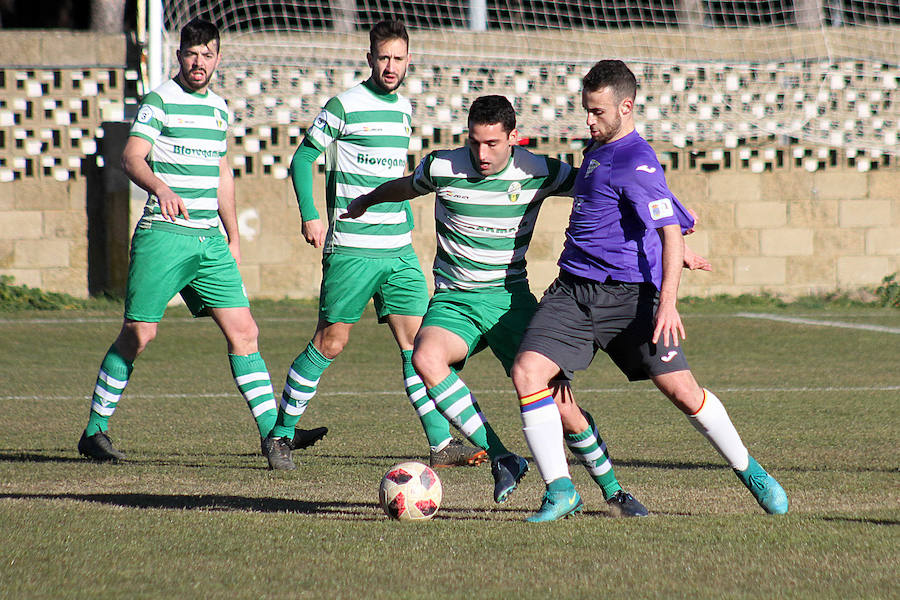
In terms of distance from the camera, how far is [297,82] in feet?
49.5

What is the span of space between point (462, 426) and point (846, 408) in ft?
11.5

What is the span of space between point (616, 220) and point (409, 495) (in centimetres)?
123

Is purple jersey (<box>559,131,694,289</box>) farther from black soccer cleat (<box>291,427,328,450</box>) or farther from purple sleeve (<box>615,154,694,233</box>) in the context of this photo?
black soccer cleat (<box>291,427,328,450</box>)

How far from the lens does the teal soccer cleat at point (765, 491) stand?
4703mm

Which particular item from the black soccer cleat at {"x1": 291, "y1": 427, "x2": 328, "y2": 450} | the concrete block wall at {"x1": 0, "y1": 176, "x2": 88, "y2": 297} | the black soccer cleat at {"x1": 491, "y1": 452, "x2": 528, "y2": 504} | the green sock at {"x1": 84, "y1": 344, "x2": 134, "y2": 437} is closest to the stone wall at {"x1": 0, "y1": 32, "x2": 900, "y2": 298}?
the concrete block wall at {"x1": 0, "y1": 176, "x2": 88, "y2": 297}

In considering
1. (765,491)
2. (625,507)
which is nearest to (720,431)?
(765,491)

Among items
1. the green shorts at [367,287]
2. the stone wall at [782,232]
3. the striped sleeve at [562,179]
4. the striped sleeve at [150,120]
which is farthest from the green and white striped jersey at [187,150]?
the stone wall at [782,232]

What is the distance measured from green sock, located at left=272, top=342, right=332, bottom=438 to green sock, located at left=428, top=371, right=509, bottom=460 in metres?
1.18

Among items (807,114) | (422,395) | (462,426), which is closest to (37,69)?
(807,114)

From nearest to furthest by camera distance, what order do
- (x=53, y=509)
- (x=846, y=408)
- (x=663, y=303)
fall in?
(x=663, y=303)
(x=53, y=509)
(x=846, y=408)

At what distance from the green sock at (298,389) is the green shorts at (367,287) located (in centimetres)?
21

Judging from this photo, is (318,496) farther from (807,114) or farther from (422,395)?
(807,114)

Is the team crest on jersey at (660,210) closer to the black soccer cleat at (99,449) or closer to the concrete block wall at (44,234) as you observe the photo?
the black soccer cleat at (99,449)

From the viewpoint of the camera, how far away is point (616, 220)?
15.4 feet
